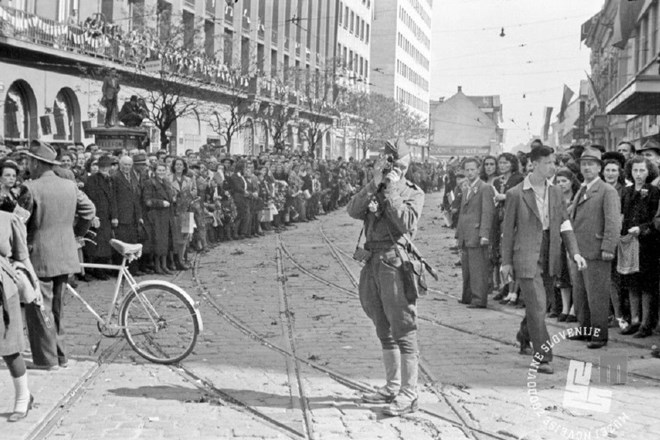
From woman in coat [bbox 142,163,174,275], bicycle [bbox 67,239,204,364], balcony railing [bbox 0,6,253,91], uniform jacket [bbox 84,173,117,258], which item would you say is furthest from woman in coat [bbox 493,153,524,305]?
balcony railing [bbox 0,6,253,91]

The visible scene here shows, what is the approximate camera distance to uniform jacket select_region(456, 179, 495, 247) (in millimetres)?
11641

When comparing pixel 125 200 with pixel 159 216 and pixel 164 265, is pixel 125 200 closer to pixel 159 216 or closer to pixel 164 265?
pixel 159 216

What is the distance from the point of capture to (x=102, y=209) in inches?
547

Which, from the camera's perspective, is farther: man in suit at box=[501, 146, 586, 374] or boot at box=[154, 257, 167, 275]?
boot at box=[154, 257, 167, 275]

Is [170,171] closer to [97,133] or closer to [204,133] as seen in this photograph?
[97,133]

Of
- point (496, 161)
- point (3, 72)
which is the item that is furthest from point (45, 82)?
point (496, 161)

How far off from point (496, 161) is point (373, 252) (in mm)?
6821

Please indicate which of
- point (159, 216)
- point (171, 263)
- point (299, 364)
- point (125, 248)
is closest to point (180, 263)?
point (171, 263)

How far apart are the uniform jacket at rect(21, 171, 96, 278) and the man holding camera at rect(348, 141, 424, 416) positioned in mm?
2955

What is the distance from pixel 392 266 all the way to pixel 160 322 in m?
2.63

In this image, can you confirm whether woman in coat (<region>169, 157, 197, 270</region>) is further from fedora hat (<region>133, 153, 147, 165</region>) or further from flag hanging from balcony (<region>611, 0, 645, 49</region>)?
flag hanging from balcony (<region>611, 0, 645, 49</region>)

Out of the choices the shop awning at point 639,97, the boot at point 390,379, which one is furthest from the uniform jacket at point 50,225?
the shop awning at point 639,97

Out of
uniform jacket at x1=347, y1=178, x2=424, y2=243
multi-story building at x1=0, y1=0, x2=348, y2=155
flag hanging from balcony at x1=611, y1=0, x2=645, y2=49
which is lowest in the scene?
uniform jacket at x1=347, y1=178, x2=424, y2=243

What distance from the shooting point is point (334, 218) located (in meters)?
31.4
